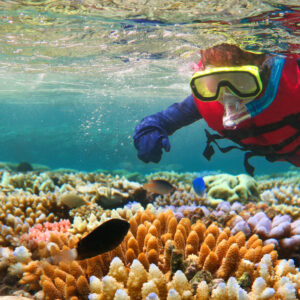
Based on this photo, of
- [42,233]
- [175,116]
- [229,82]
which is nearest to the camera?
[42,233]

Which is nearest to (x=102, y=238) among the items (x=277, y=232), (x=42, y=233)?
(x=42, y=233)

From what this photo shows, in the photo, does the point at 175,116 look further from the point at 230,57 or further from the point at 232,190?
the point at 232,190

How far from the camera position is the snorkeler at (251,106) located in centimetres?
439

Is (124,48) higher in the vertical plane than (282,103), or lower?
higher

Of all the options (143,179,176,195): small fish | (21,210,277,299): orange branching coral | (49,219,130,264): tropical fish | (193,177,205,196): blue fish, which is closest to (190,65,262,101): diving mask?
(193,177,205,196): blue fish

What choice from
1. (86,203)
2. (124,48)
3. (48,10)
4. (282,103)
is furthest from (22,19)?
(282,103)

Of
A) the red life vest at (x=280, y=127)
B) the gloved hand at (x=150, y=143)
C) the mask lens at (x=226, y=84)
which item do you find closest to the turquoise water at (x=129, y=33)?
the red life vest at (x=280, y=127)

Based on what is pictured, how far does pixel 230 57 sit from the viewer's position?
4922 mm

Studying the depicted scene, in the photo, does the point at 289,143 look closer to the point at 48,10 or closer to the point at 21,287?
the point at 21,287

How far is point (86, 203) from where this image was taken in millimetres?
4699

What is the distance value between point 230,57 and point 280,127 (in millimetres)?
1679

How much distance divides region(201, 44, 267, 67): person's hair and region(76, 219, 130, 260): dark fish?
397 centimetres

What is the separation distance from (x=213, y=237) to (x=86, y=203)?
2.73 m

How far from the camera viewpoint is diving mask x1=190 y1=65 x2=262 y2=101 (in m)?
3.91
